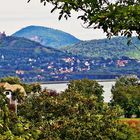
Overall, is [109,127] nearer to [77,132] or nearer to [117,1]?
[77,132]

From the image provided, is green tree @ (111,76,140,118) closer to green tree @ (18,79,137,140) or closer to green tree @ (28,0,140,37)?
green tree @ (18,79,137,140)

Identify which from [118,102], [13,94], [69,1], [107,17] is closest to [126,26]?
[107,17]

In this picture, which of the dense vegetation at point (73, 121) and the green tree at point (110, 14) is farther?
the dense vegetation at point (73, 121)

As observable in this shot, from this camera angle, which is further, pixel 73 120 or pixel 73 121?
pixel 73 120

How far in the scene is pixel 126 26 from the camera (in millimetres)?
12930

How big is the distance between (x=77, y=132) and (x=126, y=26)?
5014 cm

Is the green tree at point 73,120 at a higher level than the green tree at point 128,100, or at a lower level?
higher

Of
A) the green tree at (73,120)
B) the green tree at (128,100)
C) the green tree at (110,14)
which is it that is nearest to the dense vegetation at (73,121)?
the green tree at (73,120)

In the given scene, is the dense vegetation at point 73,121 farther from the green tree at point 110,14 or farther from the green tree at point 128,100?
the green tree at point 128,100

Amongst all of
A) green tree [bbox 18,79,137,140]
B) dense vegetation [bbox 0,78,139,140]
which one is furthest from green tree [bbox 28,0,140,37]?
green tree [bbox 18,79,137,140]

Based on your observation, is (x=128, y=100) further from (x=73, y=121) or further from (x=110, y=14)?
(x=110, y=14)

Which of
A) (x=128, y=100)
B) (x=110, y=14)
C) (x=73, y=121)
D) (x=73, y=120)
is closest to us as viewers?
(x=110, y=14)

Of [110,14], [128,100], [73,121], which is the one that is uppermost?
[110,14]

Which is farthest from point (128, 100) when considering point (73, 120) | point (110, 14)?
point (110, 14)
